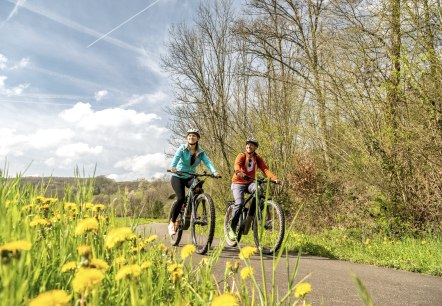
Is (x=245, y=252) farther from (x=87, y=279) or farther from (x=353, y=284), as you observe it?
(x=353, y=284)

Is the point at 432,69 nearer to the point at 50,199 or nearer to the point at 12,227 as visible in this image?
the point at 50,199

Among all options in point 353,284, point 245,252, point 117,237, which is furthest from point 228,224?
point 117,237

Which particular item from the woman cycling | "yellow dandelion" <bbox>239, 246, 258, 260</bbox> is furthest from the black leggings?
"yellow dandelion" <bbox>239, 246, 258, 260</bbox>

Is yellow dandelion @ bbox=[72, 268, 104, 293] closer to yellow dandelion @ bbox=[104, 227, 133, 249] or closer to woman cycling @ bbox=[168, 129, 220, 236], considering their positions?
yellow dandelion @ bbox=[104, 227, 133, 249]

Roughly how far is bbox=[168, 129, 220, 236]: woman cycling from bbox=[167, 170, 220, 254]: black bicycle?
11cm

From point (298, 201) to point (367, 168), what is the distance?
4243mm

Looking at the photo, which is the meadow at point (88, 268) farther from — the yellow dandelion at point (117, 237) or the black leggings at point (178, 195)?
the black leggings at point (178, 195)

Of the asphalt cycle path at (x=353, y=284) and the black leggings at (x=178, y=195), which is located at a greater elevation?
the black leggings at (x=178, y=195)

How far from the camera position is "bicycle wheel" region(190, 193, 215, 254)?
682cm

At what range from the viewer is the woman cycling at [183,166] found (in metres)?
7.63

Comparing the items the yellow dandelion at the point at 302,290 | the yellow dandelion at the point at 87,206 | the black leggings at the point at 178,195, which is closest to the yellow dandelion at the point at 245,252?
the yellow dandelion at the point at 302,290

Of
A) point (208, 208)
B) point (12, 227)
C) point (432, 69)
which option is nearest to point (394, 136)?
point (432, 69)

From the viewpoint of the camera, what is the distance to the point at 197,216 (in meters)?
7.34

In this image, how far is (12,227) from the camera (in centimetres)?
211
